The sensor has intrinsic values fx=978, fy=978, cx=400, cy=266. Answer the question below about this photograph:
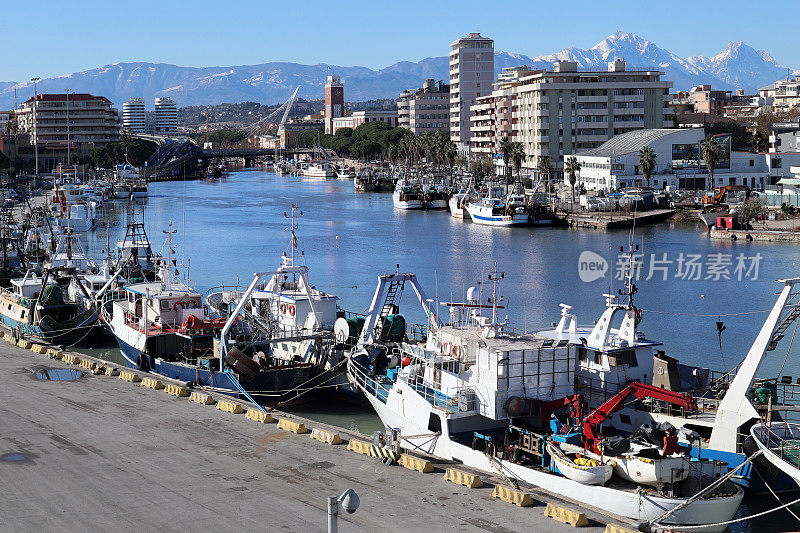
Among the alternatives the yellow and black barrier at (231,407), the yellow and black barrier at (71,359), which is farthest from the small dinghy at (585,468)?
the yellow and black barrier at (71,359)

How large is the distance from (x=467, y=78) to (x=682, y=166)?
52505mm

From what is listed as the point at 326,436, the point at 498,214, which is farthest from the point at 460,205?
the point at 326,436

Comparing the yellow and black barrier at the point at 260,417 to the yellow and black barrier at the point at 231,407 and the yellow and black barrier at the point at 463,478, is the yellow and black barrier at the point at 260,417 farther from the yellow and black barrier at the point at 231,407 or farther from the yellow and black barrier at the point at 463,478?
the yellow and black barrier at the point at 463,478

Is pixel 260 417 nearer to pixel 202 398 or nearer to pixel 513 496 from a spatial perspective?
pixel 202 398

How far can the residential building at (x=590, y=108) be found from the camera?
79.8 meters

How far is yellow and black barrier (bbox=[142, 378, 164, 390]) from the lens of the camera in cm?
2061

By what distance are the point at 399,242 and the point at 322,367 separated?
109ft

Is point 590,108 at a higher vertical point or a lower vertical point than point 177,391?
higher

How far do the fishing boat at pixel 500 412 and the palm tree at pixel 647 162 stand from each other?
49877 millimetres

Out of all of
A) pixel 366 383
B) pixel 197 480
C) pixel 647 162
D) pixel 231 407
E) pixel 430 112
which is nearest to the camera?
pixel 197 480

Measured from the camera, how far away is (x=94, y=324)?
2769 centimetres

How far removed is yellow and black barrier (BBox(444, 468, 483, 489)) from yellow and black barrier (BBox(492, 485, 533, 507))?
415 millimetres

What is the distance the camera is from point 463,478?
14.1m

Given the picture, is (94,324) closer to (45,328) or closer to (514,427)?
(45,328)
